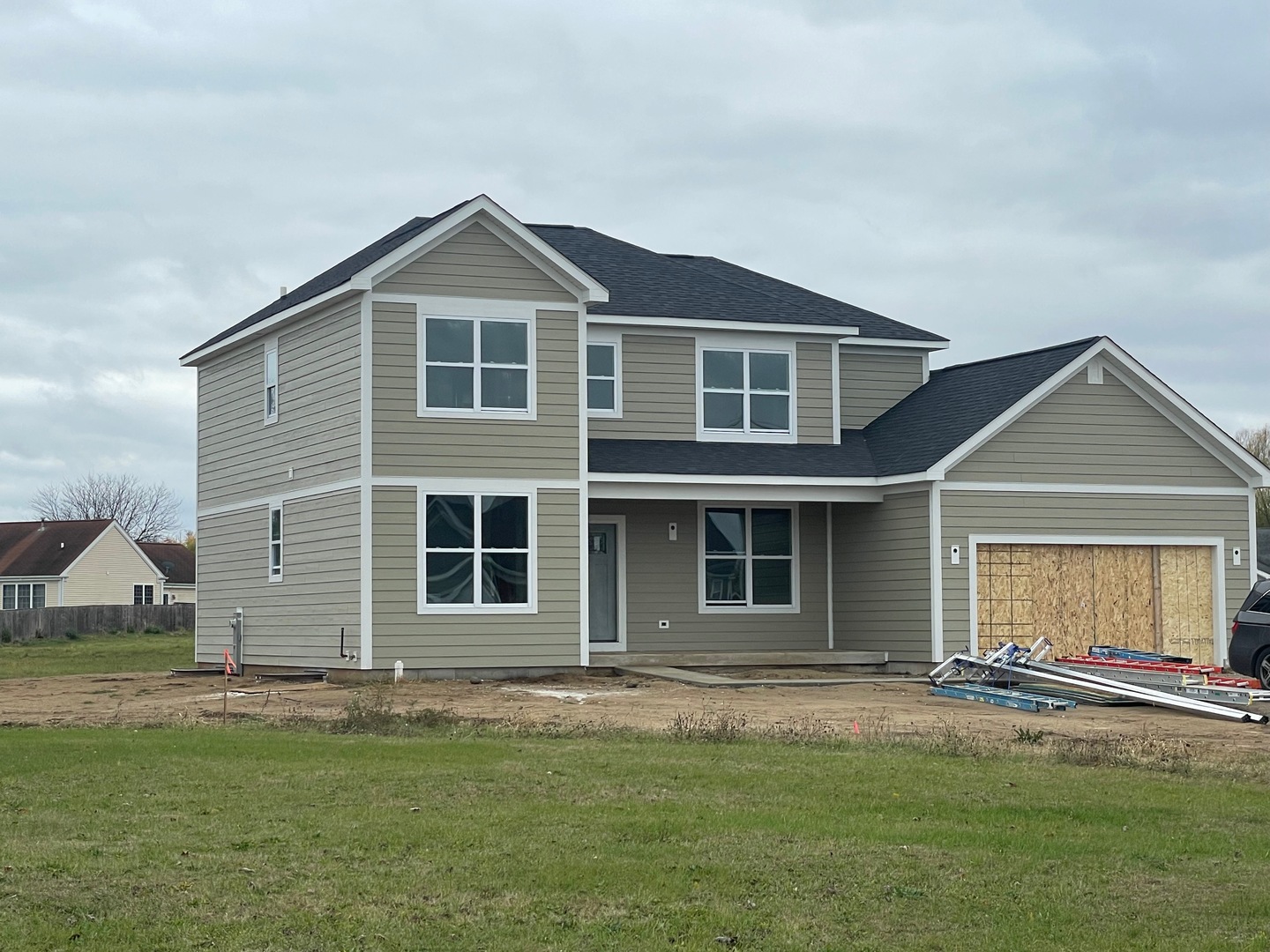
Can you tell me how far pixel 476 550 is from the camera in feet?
77.8

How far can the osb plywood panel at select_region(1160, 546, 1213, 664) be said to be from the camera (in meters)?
26.4

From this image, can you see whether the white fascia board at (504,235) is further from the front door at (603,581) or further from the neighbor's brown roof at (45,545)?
the neighbor's brown roof at (45,545)

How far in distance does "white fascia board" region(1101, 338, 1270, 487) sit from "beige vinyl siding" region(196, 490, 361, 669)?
509 inches

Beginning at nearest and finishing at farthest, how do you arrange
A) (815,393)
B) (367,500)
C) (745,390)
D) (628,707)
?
(628,707), (367,500), (745,390), (815,393)

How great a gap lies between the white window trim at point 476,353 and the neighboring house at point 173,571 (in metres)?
55.9

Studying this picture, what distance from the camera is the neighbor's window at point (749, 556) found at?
1083 inches

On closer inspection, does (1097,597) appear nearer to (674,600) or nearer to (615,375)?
(674,600)

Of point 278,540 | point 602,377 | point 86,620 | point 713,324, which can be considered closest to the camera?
point 278,540

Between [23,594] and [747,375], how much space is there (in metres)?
48.6

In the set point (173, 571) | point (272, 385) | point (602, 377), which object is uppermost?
point (602, 377)

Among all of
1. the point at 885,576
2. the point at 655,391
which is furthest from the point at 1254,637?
the point at 655,391

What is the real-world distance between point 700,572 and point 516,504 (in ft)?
15.3

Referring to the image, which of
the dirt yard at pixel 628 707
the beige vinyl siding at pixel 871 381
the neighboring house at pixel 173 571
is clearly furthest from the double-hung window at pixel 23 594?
the beige vinyl siding at pixel 871 381

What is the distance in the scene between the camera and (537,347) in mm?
24234
